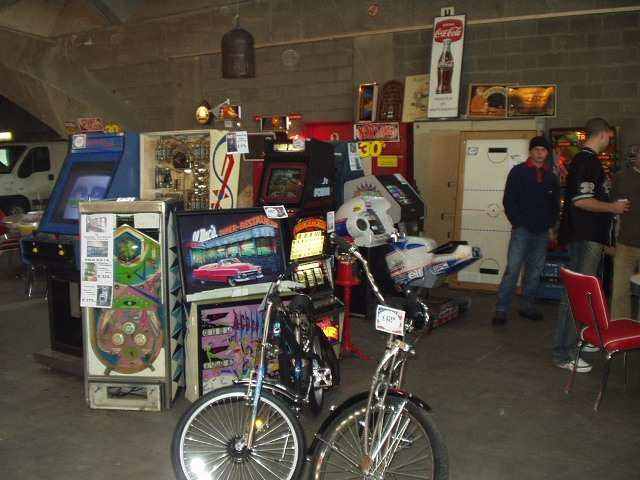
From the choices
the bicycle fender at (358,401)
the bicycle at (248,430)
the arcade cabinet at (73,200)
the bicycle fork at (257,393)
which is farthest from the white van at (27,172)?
the bicycle fender at (358,401)

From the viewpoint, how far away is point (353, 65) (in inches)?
329

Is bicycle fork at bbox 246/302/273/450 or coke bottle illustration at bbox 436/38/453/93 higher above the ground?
coke bottle illustration at bbox 436/38/453/93

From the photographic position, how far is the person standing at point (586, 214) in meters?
4.15

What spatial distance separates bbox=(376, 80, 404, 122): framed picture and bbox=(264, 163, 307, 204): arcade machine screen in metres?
3.54

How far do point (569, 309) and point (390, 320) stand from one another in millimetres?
2325

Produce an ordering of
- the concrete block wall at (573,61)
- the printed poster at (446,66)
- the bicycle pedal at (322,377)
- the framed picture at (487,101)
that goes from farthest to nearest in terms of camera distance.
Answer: the printed poster at (446,66) < the framed picture at (487,101) < the concrete block wall at (573,61) < the bicycle pedal at (322,377)

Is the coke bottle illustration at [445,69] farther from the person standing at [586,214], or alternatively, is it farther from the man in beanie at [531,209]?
the person standing at [586,214]

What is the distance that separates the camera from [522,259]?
5371 mm

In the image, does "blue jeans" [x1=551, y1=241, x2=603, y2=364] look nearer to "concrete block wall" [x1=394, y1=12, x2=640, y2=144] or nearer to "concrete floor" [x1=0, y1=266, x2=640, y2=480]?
"concrete floor" [x1=0, y1=266, x2=640, y2=480]

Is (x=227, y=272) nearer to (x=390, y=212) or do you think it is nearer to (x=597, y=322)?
(x=597, y=322)

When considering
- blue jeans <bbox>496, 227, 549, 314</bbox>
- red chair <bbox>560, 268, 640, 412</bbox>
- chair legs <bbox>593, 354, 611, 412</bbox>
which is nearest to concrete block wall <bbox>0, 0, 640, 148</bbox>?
blue jeans <bbox>496, 227, 549, 314</bbox>

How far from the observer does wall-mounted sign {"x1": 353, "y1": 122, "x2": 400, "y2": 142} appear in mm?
7648

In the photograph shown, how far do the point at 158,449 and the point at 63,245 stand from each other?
1557 millimetres

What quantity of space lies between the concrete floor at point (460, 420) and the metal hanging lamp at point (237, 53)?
2855 mm
